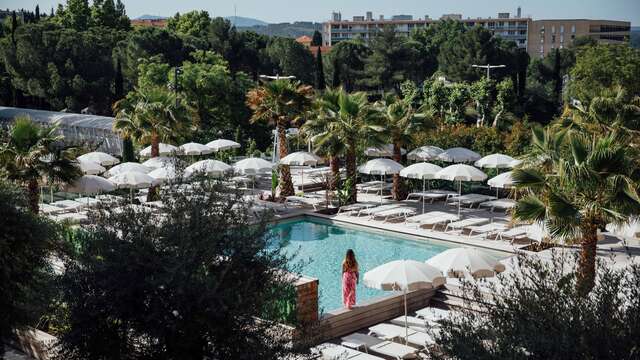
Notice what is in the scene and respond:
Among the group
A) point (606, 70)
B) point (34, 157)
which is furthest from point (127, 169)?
point (606, 70)

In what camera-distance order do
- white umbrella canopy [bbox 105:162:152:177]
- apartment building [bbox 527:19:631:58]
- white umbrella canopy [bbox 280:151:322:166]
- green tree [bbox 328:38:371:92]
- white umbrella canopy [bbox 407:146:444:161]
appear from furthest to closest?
apartment building [bbox 527:19:631:58] → green tree [bbox 328:38:371:92] → white umbrella canopy [bbox 407:146:444:161] → white umbrella canopy [bbox 280:151:322:166] → white umbrella canopy [bbox 105:162:152:177]

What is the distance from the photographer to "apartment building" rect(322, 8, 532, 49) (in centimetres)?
15462

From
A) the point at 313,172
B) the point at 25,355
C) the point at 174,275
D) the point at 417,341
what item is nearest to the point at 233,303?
the point at 174,275

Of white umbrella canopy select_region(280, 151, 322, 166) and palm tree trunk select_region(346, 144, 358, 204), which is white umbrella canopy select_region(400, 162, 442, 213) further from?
white umbrella canopy select_region(280, 151, 322, 166)

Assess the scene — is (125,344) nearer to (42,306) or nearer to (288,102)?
(42,306)

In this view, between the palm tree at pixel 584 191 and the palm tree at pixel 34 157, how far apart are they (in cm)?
1134

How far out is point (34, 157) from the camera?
1844cm

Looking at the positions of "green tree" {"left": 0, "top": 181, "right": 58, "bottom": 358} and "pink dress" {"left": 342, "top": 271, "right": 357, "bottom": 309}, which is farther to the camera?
"pink dress" {"left": 342, "top": 271, "right": 357, "bottom": 309}

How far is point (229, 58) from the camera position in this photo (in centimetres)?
6869

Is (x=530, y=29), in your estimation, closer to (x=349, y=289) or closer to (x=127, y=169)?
(x=127, y=169)

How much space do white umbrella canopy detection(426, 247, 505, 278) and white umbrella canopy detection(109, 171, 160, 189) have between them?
10504 millimetres

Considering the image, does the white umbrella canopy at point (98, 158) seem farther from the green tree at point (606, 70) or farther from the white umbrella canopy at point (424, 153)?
the green tree at point (606, 70)

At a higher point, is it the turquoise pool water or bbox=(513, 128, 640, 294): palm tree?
bbox=(513, 128, 640, 294): palm tree

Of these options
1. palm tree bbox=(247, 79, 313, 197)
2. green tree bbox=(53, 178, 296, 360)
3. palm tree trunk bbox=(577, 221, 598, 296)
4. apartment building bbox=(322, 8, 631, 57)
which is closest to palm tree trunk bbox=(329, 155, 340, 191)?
palm tree bbox=(247, 79, 313, 197)
